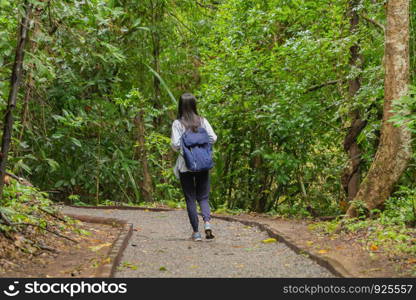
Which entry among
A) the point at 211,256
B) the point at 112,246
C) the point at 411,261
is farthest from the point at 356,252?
the point at 112,246

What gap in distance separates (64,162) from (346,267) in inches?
437

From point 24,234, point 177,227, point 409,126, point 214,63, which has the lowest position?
point 177,227

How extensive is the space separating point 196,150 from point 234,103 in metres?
5.85

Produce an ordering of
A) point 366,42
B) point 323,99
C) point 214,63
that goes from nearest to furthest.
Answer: point 366,42 → point 323,99 → point 214,63

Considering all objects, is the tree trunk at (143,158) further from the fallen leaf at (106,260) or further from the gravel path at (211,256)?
the fallen leaf at (106,260)

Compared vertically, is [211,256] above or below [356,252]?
below

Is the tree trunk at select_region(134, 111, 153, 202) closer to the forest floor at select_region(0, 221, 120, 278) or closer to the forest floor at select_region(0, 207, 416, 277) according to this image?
the forest floor at select_region(0, 207, 416, 277)

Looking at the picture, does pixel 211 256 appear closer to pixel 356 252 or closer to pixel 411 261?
pixel 356 252

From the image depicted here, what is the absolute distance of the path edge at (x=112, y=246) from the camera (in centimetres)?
627

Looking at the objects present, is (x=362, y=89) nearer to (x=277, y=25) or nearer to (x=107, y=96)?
(x=277, y=25)

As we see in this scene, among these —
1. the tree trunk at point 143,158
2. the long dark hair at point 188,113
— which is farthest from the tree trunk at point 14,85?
the tree trunk at point 143,158

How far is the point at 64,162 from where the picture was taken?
16.3 m

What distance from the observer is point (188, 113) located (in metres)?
9.08

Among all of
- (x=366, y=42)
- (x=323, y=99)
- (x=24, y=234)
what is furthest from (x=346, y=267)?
(x=323, y=99)
